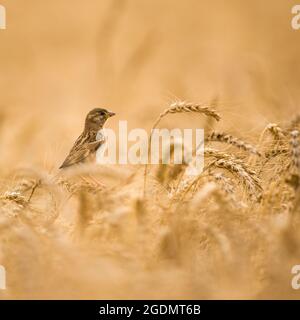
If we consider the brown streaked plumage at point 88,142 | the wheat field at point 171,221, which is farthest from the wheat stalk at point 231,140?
the brown streaked plumage at point 88,142

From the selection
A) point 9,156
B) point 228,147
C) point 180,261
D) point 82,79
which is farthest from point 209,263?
point 82,79

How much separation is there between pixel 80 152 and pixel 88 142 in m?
→ 0.33

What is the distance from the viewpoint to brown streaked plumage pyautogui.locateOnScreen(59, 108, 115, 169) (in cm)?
540

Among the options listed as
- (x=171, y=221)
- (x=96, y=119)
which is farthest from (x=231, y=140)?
(x=96, y=119)

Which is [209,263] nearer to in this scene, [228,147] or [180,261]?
[180,261]

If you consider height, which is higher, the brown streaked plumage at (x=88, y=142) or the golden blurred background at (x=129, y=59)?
the golden blurred background at (x=129, y=59)

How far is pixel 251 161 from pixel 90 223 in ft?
3.77

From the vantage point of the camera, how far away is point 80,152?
5.49m

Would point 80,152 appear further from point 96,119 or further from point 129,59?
point 129,59

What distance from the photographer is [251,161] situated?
462cm

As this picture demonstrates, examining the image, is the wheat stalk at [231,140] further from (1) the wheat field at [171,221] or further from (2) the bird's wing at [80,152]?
(2) the bird's wing at [80,152]

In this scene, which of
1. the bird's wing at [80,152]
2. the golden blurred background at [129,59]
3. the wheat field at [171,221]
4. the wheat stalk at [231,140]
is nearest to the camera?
the wheat field at [171,221]

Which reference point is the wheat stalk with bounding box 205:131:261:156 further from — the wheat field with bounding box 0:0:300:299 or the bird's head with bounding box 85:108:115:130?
the bird's head with bounding box 85:108:115:130

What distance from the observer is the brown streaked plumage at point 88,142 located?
5.40m
